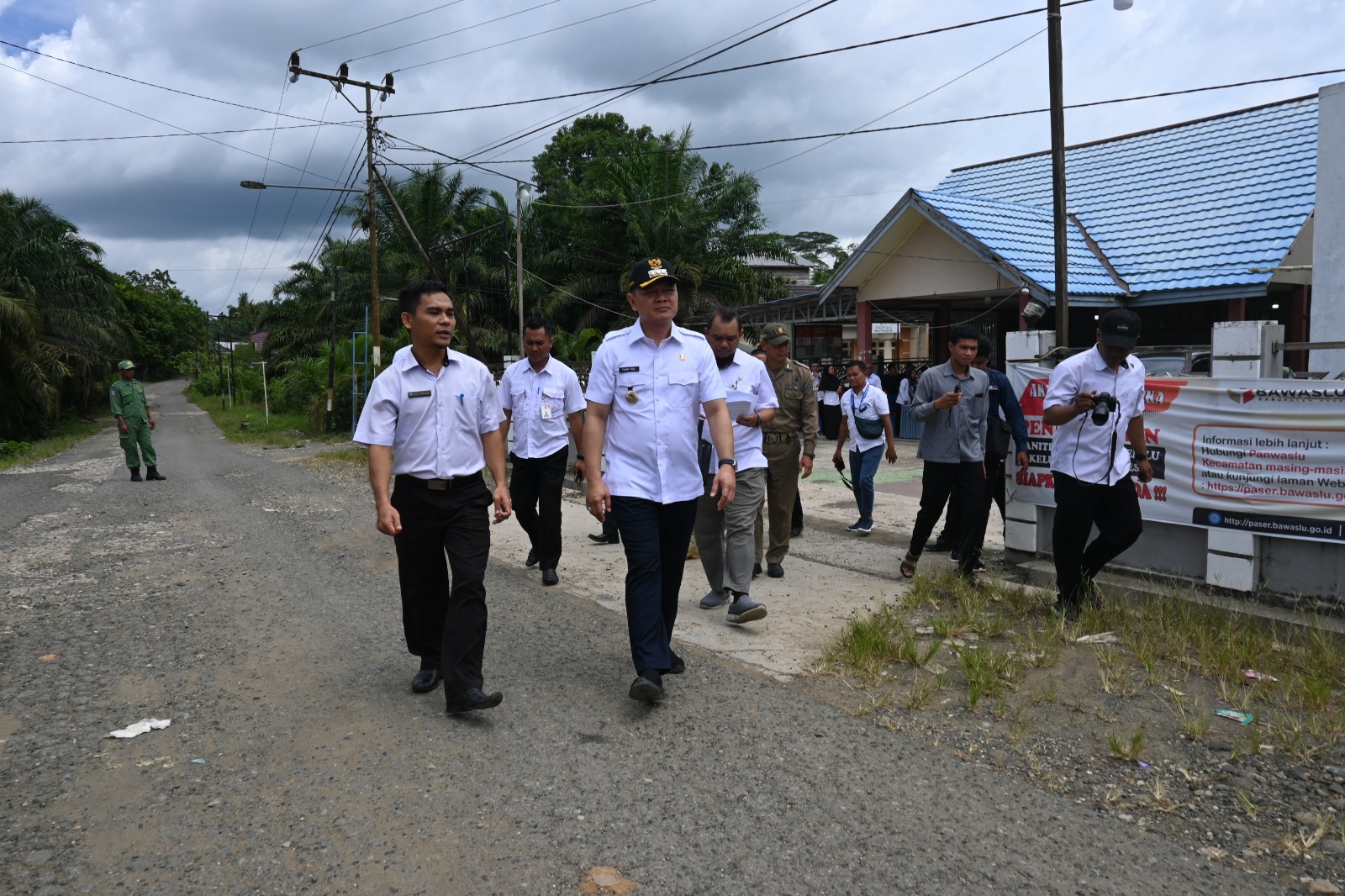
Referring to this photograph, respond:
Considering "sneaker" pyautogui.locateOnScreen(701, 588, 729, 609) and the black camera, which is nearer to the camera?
the black camera

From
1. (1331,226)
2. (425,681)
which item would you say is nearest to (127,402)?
(425,681)

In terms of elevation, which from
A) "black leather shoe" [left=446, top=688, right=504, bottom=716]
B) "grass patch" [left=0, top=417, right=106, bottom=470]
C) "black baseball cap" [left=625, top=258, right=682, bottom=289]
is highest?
"black baseball cap" [left=625, top=258, right=682, bottom=289]

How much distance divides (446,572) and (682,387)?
135cm

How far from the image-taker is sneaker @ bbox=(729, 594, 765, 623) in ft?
17.7

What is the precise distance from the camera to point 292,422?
34.2 m

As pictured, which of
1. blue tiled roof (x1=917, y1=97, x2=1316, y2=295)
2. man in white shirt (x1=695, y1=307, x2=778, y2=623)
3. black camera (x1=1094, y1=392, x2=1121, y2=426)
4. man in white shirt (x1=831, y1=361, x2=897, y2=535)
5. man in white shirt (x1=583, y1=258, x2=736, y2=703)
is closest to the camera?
man in white shirt (x1=583, y1=258, x2=736, y2=703)

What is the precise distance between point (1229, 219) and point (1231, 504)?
→ 1084 centimetres

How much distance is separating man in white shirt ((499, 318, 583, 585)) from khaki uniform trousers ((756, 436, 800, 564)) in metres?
1.44

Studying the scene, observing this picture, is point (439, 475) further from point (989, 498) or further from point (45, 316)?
point (45, 316)

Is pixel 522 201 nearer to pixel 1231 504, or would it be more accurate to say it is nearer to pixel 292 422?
pixel 292 422

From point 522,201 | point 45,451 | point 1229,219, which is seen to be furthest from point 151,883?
point 45,451

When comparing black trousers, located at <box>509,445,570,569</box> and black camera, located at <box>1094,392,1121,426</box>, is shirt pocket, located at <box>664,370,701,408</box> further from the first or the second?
black trousers, located at <box>509,445,570,569</box>

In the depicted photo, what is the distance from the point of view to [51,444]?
27453mm

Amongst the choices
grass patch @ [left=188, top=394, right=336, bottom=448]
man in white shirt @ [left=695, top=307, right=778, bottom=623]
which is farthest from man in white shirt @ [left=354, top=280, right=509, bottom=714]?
grass patch @ [left=188, top=394, right=336, bottom=448]
